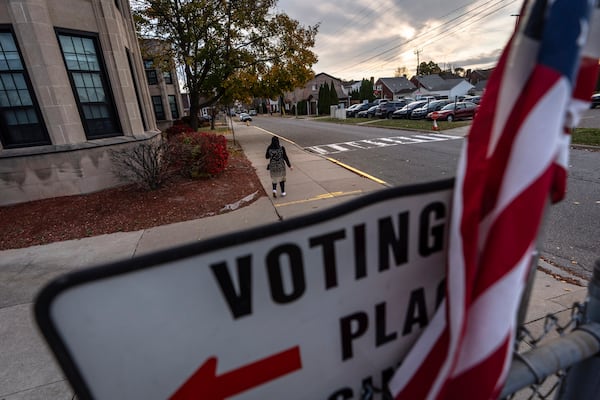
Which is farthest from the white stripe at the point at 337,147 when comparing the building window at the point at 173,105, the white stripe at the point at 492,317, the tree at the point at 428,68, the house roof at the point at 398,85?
the tree at the point at 428,68

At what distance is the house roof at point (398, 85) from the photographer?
229 ft

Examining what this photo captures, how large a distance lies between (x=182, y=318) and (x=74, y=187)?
8.47 m

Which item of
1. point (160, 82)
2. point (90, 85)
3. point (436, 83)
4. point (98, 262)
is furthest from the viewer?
point (436, 83)

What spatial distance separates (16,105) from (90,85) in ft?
5.20

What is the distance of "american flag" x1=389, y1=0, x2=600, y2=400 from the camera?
2.34ft

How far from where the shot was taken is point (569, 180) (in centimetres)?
707

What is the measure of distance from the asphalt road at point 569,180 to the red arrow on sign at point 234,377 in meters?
0.89

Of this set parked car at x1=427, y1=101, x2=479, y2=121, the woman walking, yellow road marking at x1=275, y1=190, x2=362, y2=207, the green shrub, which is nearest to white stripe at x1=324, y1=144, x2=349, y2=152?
yellow road marking at x1=275, y1=190, x2=362, y2=207

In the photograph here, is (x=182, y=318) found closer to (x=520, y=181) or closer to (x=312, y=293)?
(x=312, y=293)

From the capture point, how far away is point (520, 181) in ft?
2.50

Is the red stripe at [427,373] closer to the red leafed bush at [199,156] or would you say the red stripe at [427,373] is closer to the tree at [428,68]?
the red leafed bush at [199,156]

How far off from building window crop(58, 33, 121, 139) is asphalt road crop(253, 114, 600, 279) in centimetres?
728

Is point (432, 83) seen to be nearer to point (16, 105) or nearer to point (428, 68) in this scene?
point (428, 68)

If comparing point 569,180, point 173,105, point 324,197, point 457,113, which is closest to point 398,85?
point 457,113
